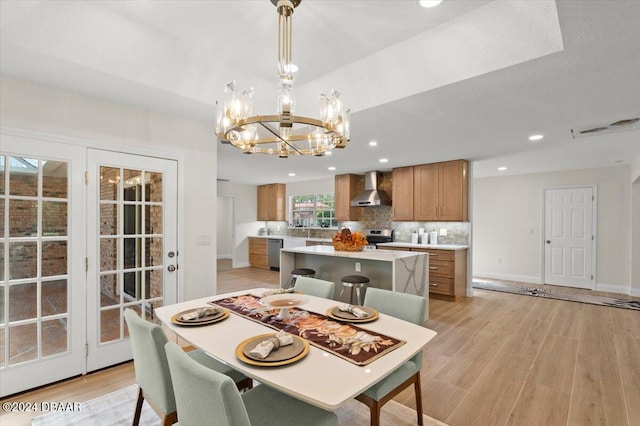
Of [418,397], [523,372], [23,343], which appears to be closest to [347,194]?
[523,372]

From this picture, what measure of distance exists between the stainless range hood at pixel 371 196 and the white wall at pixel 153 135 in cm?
373

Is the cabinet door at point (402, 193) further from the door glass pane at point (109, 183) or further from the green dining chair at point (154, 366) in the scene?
the green dining chair at point (154, 366)

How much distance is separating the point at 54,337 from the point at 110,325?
391 millimetres

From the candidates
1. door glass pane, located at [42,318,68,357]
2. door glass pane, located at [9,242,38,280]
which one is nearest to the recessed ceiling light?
door glass pane, located at [9,242,38,280]

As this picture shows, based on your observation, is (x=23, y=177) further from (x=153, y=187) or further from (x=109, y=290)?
(x=109, y=290)

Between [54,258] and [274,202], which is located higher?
[274,202]

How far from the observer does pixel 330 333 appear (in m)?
1.65

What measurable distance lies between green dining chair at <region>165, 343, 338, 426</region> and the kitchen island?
2.23 m

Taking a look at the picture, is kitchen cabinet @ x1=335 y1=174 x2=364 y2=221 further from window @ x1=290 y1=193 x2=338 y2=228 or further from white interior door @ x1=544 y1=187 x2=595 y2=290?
white interior door @ x1=544 y1=187 x2=595 y2=290

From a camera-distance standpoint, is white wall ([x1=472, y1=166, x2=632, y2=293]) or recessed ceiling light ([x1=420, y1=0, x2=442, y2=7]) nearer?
recessed ceiling light ([x1=420, y1=0, x2=442, y2=7])

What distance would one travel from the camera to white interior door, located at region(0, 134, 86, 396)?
2314 millimetres

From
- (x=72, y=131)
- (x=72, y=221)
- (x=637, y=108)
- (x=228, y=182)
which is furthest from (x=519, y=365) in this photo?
(x=228, y=182)

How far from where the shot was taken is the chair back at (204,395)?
41.0 inches

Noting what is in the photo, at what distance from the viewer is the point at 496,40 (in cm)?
210
